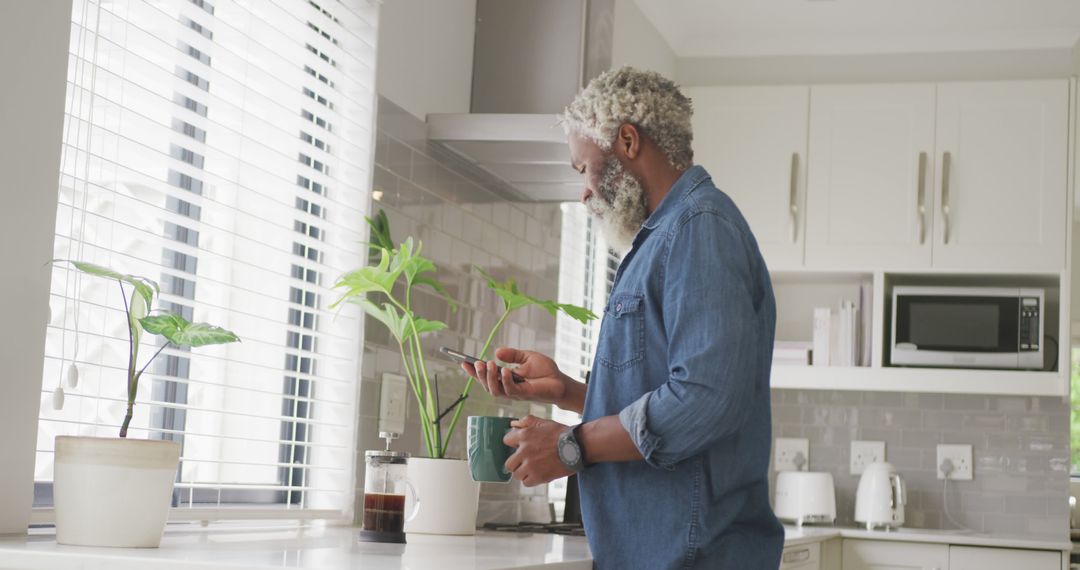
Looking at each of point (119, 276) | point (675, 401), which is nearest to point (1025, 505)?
point (675, 401)

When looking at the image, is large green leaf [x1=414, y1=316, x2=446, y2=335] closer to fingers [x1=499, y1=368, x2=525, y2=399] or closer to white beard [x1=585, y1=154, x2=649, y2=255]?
fingers [x1=499, y1=368, x2=525, y2=399]

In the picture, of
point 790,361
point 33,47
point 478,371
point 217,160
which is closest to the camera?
point 33,47

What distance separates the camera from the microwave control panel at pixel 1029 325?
425 centimetres

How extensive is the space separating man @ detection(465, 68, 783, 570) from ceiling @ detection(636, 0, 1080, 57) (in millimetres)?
2765

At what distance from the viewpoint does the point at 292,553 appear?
66.7 inches

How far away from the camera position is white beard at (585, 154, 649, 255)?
6.01 feet

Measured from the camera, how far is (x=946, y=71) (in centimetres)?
466

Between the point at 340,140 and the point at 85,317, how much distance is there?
726 mm

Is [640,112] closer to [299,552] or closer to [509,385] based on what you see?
[509,385]

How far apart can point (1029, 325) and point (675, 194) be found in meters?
2.91

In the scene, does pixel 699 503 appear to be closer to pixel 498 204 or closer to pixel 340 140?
pixel 340 140

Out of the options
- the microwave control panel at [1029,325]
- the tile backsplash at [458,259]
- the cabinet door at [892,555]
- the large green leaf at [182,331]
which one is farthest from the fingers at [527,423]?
the microwave control panel at [1029,325]

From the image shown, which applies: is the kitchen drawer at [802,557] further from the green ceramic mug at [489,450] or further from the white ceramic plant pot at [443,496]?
the green ceramic mug at [489,450]

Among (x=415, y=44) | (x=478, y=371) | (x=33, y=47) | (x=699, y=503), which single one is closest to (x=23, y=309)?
(x=33, y=47)
